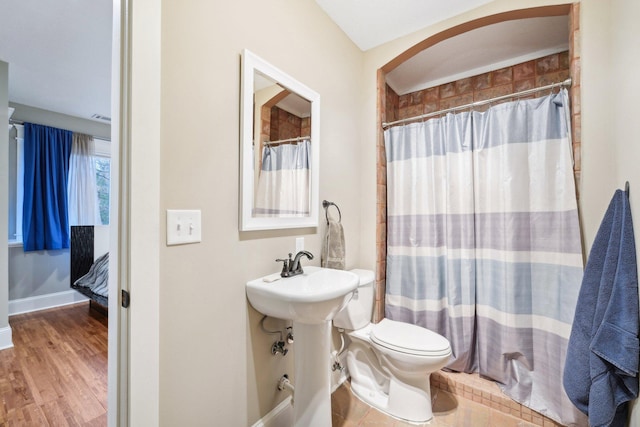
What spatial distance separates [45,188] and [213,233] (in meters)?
3.60

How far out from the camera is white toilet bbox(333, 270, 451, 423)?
1436 mm

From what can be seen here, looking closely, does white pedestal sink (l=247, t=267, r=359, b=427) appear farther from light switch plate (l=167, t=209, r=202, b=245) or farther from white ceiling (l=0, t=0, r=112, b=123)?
white ceiling (l=0, t=0, r=112, b=123)

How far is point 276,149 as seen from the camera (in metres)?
1.39

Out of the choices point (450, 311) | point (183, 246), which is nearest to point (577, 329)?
point (450, 311)

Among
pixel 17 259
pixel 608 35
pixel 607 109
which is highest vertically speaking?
pixel 608 35

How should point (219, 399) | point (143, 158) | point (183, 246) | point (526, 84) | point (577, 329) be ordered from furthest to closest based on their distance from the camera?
1. point (526, 84)
2. point (577, 329)
3. point (219, 399)
4. point (183, 246)
5. point (143, 158)

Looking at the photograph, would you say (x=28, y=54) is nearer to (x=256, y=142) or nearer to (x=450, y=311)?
(x=256, y=142)

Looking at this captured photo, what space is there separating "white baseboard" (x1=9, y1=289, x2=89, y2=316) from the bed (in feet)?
0.90

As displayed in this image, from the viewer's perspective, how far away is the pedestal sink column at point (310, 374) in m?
1.22

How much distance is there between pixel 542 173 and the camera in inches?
61.0

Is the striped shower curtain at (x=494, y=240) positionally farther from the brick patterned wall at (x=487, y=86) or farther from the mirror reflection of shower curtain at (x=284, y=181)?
the mirror reflection of shower curtain at (x=284, y=181)

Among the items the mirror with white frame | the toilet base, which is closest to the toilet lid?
the toilet base

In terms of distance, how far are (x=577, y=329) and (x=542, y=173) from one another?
33.0 inches

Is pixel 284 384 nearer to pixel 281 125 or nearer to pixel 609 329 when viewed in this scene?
pixel 281 125
